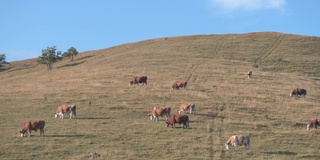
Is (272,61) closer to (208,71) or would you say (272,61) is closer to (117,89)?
(208,71)

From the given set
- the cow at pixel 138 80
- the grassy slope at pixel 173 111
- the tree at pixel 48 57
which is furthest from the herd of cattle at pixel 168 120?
the tree at pixel 48 57

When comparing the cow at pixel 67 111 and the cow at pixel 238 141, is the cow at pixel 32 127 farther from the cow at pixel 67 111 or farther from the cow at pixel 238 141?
the cow at pixel 238 141

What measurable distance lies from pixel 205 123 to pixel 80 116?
10.1 meters

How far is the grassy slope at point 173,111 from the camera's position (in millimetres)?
26953

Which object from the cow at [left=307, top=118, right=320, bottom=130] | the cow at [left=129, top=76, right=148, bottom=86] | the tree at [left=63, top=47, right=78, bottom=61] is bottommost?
the cow at [left=307, top=118, right=320, bottom=130]

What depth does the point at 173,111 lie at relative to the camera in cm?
3766

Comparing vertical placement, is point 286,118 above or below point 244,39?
below

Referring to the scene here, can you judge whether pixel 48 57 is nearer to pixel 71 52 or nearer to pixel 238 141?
pixel 71 52

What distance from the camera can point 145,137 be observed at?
29484mm

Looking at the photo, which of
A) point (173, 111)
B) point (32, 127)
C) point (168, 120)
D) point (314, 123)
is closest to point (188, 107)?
point (173, 111)

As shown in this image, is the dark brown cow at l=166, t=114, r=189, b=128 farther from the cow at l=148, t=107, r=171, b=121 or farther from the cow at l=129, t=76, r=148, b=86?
the cow at l=129, t=76, r=148, b=86

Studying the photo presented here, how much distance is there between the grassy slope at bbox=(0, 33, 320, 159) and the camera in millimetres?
26953

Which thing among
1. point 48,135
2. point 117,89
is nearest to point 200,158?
point 48,135

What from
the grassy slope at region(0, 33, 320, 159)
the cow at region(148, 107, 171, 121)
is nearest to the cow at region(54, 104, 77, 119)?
the grassy slope at region(0, 33, 320, 159)
